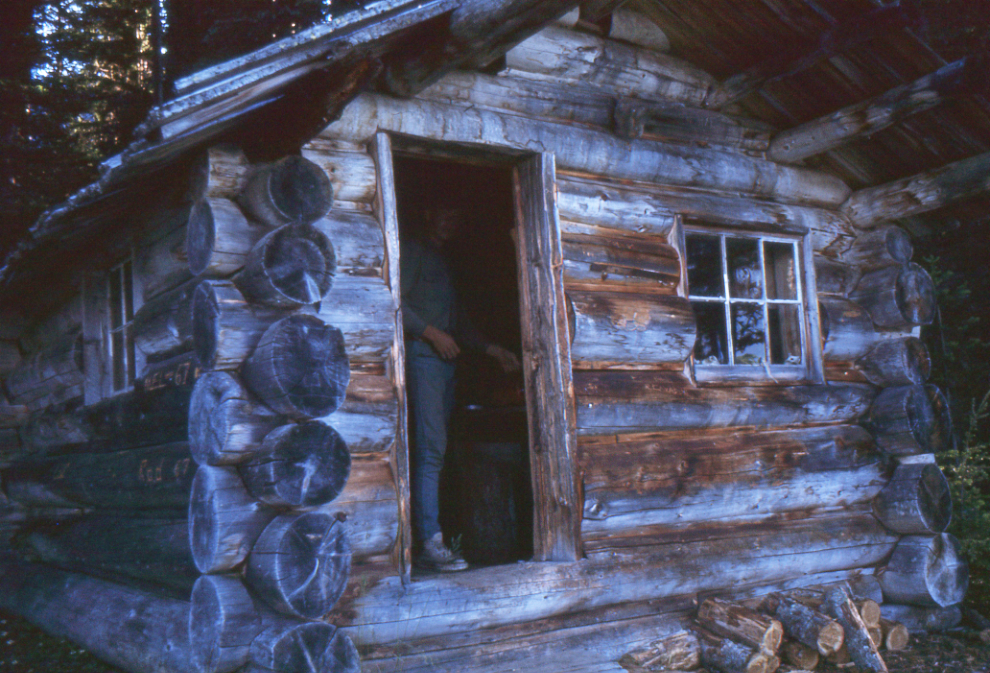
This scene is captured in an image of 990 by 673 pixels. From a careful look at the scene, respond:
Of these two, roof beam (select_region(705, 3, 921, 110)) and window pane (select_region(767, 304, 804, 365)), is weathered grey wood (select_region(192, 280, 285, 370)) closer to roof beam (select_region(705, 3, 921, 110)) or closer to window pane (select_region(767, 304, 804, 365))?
roof beam (select_region(705, 3, 921, 110))

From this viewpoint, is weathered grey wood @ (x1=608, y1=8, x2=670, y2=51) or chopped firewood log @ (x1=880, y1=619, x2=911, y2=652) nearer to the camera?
weathered grey wood @ (x1=608, y1=8, x2=670, y2=51)

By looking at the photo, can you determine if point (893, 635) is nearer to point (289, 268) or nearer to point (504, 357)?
point (504, 357)

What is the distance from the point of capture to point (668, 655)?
5141 mm

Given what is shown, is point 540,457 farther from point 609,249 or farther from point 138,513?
point 138,513

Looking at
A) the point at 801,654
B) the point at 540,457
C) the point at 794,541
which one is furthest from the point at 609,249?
the point at 801,654

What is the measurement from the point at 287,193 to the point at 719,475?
11.1 ft

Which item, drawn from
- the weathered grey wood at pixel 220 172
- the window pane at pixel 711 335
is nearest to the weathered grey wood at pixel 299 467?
the weathered grey wood at pixel 220 172

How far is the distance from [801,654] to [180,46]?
9497 millimetres

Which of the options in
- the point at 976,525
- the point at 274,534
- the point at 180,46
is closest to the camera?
the point at 274,534

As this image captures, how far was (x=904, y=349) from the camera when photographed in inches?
258

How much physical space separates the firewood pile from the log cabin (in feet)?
0.44

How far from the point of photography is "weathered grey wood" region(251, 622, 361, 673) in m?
3.64

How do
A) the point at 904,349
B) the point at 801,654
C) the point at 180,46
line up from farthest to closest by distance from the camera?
the point at 180,46
the point at 904,349
the point at 801,654

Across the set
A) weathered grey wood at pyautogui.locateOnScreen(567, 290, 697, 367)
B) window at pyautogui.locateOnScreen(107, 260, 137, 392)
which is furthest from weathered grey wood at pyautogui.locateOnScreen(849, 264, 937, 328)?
window at pyautogui.locateOnScreen(107, 260, 137, 392)
